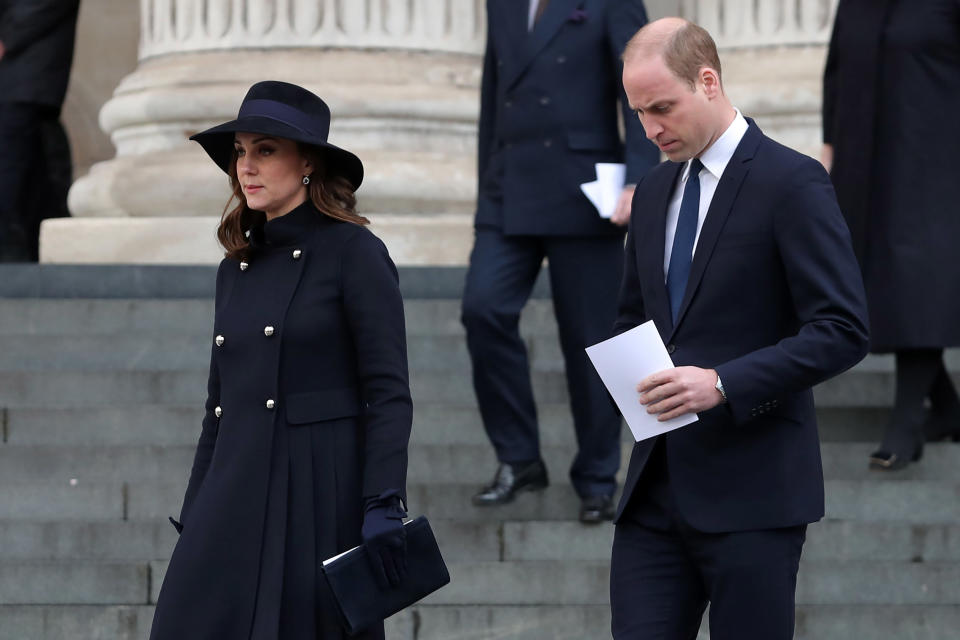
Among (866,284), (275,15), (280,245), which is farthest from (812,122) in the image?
(280,245)

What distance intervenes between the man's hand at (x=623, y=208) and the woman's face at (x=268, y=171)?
7.05 feet

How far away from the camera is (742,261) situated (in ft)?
10.3

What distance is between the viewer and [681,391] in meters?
3.02

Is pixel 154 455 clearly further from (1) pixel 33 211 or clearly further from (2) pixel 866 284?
(1) pixel 33 211

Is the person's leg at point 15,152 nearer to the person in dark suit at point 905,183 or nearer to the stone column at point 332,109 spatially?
the stone column at point 332,109

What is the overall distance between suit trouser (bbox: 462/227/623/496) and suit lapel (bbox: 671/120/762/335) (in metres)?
2.45

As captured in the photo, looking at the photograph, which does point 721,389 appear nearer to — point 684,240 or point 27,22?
point 684,240

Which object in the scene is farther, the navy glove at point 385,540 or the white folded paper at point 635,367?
the navy glove at point 385,540

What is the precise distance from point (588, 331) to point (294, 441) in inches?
91.4

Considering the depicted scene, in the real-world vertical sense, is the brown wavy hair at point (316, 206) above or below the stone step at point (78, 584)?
above

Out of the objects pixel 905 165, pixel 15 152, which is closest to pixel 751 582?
pixel 905 165

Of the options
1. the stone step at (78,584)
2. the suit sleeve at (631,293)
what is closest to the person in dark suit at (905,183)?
the stone step at (78,584)

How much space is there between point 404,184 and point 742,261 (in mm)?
5701

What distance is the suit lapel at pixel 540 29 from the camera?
5.70 metres
